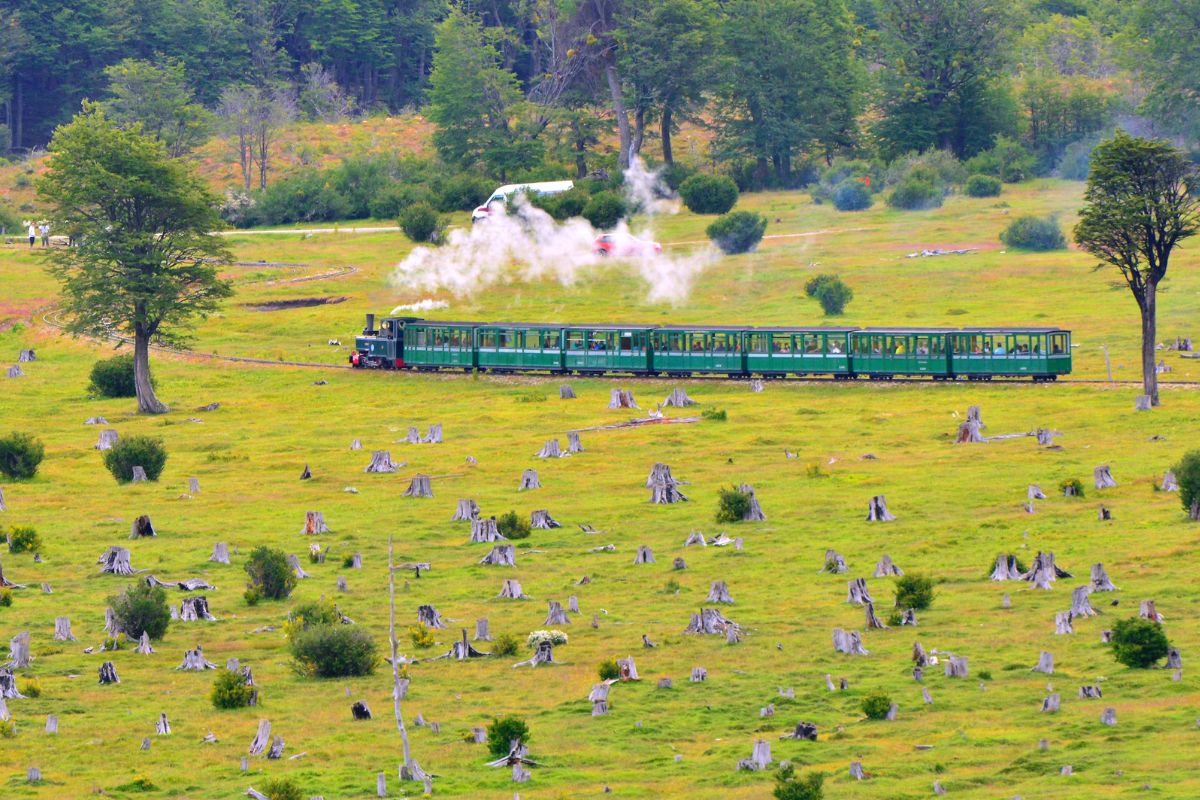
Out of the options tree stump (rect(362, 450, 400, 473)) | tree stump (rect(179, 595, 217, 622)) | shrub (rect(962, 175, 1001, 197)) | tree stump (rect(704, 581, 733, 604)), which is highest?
shrub (rect(962, 175, 1001, 197))

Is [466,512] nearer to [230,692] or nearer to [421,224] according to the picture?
[230,692]

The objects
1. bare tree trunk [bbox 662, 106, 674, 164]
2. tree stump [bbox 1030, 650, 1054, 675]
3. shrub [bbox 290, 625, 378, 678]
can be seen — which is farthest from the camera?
bare tree trunk [bbox 662, 106, 674, 164]

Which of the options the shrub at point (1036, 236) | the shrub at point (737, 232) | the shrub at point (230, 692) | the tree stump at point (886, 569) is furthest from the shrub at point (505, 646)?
the shrub at point (1036, 236)

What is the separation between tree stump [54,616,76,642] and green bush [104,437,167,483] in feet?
73.7

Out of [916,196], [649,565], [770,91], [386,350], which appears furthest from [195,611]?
[770,91]

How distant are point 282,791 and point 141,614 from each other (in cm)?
1321

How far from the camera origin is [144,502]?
6153cm

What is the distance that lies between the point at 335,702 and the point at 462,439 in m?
34.6

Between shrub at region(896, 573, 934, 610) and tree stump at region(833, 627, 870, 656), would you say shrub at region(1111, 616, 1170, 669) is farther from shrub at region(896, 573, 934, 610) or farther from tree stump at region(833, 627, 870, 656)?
shrub at region(896, 573, 934, 610)

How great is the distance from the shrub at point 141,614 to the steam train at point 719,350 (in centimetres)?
4218

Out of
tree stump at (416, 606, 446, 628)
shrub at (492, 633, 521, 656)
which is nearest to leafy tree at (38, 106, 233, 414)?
tree stump at (416, 606, 446, 628)

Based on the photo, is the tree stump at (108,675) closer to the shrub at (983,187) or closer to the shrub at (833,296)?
the shrub at (833,296)

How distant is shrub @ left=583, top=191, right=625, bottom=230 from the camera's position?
383ft

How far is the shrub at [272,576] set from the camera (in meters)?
46.8
